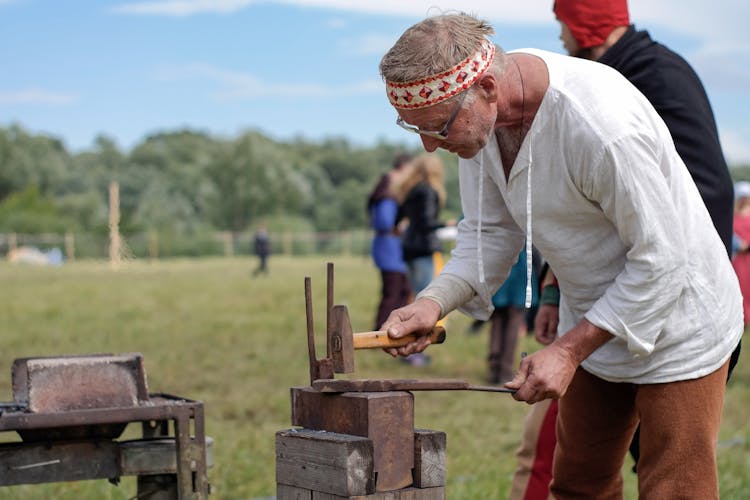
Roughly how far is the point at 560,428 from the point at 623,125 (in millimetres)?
1139

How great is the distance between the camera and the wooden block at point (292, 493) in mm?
2783

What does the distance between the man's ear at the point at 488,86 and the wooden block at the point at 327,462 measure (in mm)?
868

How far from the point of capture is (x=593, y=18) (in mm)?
3891

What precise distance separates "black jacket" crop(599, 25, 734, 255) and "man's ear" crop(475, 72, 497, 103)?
92cm

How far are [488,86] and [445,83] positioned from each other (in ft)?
0.44

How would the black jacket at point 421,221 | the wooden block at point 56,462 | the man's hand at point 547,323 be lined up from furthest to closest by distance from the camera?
1. the black jacket at point 421,221
2. the man's hand at point 547,323
3. the wooden block at point 56,462

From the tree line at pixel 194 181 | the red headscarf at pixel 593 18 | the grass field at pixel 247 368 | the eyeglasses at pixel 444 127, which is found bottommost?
the grass field at pixel 247 368

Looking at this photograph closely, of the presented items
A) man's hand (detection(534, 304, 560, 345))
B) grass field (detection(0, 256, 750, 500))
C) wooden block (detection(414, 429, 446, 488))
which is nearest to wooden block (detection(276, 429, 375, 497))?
wooden block (detection(414, 429, 446, 488))

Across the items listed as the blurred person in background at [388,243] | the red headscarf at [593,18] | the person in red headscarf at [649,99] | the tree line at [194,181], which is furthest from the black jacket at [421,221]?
the tree line at [194,181]

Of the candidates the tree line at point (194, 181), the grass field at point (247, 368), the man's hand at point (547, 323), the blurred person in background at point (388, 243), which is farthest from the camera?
the tree line at point (194, 181)

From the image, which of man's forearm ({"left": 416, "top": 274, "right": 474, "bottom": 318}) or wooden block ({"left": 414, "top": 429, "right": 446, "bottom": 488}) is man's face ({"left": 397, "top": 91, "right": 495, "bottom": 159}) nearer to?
man's forearm ({"left": 416, "top": 274, "right": 474, "bottom": 318})

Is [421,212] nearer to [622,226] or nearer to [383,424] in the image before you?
[622,226]

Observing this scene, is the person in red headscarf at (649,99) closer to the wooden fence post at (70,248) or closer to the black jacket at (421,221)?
the black jacket at (421,221)

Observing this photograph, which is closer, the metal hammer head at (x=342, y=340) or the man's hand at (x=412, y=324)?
the metal hammer head at (x=342, y=340)
